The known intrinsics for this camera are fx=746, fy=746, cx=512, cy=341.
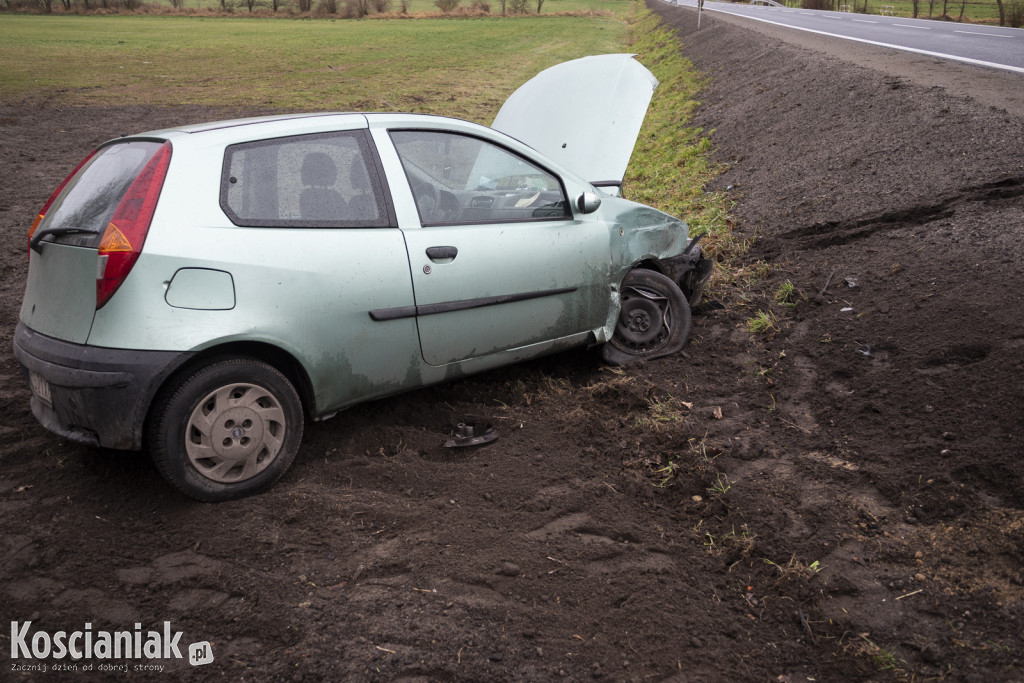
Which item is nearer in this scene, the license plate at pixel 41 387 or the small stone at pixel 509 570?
the small stone at pixel 509 570

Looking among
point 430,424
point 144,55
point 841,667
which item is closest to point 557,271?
point 430,424

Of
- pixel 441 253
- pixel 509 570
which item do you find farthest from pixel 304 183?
pixel 509 570

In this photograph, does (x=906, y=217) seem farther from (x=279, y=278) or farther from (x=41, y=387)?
(x=41, y=387)

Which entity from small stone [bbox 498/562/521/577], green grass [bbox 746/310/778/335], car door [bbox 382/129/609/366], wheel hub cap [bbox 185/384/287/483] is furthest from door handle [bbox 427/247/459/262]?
green grass [bbox 746/310/778/335]

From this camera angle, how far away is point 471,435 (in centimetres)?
421

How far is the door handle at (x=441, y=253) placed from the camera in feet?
12.9

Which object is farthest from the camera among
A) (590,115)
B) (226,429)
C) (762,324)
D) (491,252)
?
(590,115)

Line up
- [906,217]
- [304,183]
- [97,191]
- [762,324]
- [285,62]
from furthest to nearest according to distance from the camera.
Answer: [285,62], [906,217], [762,324], [304,183], [97,191]

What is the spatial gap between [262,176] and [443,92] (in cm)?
1697

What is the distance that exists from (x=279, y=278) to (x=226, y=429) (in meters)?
0.73

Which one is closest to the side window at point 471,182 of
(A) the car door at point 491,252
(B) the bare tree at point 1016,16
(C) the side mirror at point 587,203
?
(A) the car door at point 491,252

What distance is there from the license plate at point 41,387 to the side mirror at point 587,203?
2.99 meters

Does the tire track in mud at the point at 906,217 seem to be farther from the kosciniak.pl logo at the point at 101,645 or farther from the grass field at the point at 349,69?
the kosciniak.pl logo at the point at 101,645

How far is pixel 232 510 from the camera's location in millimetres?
3406
